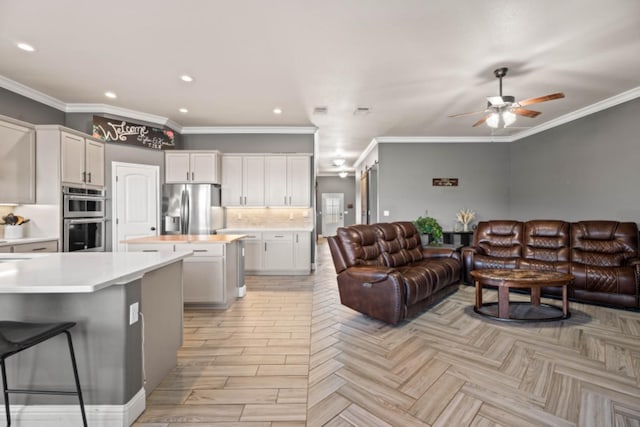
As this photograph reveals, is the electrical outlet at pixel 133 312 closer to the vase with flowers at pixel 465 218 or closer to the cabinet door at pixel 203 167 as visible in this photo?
the cabinet door at pixel 203 167

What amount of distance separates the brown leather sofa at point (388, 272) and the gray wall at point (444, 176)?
7.94 feet

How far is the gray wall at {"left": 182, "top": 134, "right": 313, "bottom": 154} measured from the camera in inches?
242

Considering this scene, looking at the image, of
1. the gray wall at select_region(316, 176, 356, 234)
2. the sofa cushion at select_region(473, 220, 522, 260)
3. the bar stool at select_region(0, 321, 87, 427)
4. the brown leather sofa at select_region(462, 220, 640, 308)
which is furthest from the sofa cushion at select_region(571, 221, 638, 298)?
the gray wall at select_region(316, 176, 356, 234)

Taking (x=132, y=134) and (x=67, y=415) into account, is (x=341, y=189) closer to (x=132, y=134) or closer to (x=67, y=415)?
(x=132, y=134)

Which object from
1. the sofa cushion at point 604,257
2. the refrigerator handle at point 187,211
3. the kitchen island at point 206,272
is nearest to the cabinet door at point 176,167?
the refrigerator handle at point 187,211

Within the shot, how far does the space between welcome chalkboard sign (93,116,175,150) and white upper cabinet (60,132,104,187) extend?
0.79ft

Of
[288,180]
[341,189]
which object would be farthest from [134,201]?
[341,189]

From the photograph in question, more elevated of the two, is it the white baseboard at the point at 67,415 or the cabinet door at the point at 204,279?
the cabinet door at the point at 204,279

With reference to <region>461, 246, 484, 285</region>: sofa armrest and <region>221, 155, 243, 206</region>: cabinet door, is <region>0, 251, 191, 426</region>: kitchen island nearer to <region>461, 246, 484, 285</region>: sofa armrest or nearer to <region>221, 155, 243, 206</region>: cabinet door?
<region>221, 155, 243, 206</region>: cabinet door

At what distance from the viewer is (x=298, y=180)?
5988 mm

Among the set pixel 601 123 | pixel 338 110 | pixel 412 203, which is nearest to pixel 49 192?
pixel 338 110

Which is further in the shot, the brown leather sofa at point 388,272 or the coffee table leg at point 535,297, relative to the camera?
the coffee table leg at point 535,297

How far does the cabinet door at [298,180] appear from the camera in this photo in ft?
19.6

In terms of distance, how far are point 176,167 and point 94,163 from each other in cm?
124
